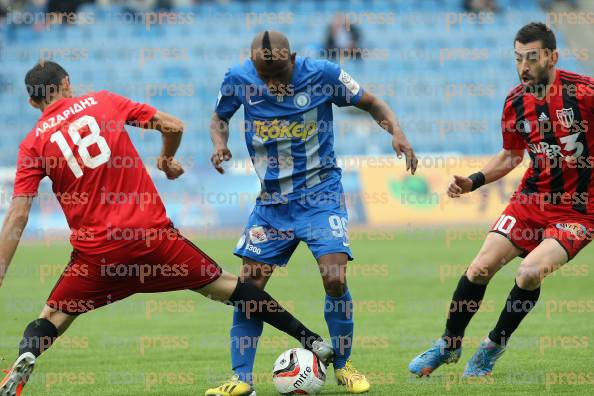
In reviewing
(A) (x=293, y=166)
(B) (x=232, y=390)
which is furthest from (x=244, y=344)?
(A) (x=293, y=166)

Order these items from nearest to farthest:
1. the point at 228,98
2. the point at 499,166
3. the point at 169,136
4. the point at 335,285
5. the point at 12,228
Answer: the point at 12,228, the point at 169,136, the point at 335,285, the point at 228,98, the point at 499,166

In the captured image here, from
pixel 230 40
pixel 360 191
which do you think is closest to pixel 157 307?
pixel 360 191

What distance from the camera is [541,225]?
24.1 ft

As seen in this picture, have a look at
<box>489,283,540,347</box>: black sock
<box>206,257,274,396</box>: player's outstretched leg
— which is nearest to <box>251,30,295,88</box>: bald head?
<box>206,257,274,396</box>: player's outstretched leg

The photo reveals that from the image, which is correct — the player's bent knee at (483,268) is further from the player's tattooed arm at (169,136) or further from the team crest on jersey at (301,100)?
the player's tattooed arm at (169,136)

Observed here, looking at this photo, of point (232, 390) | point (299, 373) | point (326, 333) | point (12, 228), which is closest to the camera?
point (12, 228)

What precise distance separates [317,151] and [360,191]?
14.5m

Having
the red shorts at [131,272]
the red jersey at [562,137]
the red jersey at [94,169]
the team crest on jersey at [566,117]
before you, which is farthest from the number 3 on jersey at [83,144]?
the team crest on jersey at [566,117]

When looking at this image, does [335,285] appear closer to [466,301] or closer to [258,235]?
[258,235]

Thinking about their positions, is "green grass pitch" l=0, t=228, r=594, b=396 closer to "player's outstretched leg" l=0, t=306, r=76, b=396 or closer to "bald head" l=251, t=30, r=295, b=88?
"player's outstretched leg" l=0, t=306, r=76, b=396

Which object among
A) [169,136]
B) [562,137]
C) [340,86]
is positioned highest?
[340,86]

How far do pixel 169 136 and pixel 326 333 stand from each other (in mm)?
3817

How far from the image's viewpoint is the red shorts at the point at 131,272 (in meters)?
6.48

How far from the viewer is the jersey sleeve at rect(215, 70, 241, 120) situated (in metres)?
7.19
